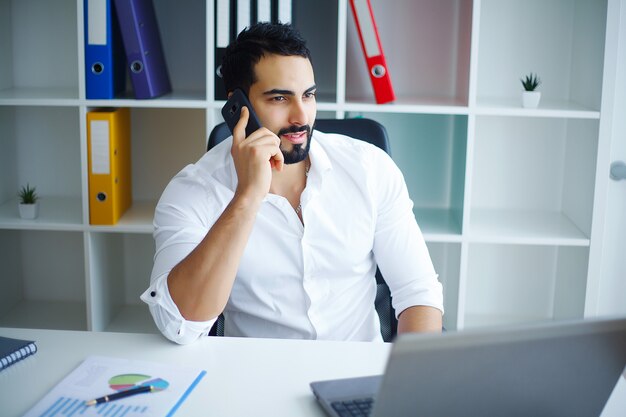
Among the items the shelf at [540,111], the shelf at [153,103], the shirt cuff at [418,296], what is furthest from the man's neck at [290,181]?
the shelf at [540,111]

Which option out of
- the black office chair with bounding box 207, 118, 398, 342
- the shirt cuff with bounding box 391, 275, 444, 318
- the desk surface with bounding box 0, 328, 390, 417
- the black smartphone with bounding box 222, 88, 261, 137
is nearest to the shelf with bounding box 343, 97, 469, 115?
the black office chair with bounding box 207, 118, 398, 342

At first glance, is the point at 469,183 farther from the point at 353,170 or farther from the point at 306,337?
the point at 306,337

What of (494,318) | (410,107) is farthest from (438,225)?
(494,318)

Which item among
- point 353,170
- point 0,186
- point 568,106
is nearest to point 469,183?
point 568,106

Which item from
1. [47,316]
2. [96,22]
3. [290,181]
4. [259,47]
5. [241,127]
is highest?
[96,22]

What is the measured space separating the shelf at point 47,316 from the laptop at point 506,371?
7.04 ft

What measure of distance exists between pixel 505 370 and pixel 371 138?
1100mm

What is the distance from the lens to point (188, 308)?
145cm

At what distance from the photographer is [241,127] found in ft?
5.62

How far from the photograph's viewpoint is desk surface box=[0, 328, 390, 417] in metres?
1.15

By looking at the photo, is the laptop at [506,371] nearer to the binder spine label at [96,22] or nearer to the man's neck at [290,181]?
the man's neck at [290,181]

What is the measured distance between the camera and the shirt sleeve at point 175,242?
4.59ft

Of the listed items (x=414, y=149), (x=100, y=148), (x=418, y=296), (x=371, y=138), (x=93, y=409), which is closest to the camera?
(x=93, y=409)

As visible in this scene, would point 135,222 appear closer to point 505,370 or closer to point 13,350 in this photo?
point 13,350
